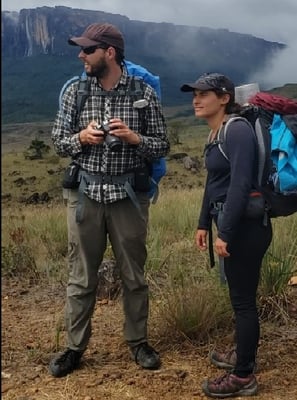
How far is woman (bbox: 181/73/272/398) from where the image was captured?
3.03 meters

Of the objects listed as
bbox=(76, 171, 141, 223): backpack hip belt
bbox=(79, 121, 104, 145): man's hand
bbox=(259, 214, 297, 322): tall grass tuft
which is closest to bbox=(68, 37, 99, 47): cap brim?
bbox=(79, 121, 104, 145): man's hand

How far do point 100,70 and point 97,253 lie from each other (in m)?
1.01

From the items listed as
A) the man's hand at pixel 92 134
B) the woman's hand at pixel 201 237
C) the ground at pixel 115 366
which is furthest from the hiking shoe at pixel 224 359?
the man's hand at pixel 92 134

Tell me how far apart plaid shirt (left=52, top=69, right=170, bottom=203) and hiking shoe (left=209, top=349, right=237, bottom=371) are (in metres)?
1.07

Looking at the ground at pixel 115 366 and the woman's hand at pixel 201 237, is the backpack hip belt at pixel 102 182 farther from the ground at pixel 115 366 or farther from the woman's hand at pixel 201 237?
the ground at pixel 115 366

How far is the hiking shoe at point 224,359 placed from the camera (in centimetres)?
369

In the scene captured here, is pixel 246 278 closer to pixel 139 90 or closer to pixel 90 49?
pixel 139 90

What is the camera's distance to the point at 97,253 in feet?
12.0

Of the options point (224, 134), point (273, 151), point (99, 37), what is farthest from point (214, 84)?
point (99, 37)

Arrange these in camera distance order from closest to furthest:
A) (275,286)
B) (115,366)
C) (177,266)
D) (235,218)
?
(235,218) < (115,366) < (275,286) < (177,266)

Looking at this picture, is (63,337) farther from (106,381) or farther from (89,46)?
(89,46)

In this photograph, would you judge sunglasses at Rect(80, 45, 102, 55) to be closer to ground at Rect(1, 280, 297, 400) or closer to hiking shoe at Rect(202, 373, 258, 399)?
ground at Rect(1, 280, 297, 400)

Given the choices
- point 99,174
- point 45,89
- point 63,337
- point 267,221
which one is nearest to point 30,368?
point 63,337

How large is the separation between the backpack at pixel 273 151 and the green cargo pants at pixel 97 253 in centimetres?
79
